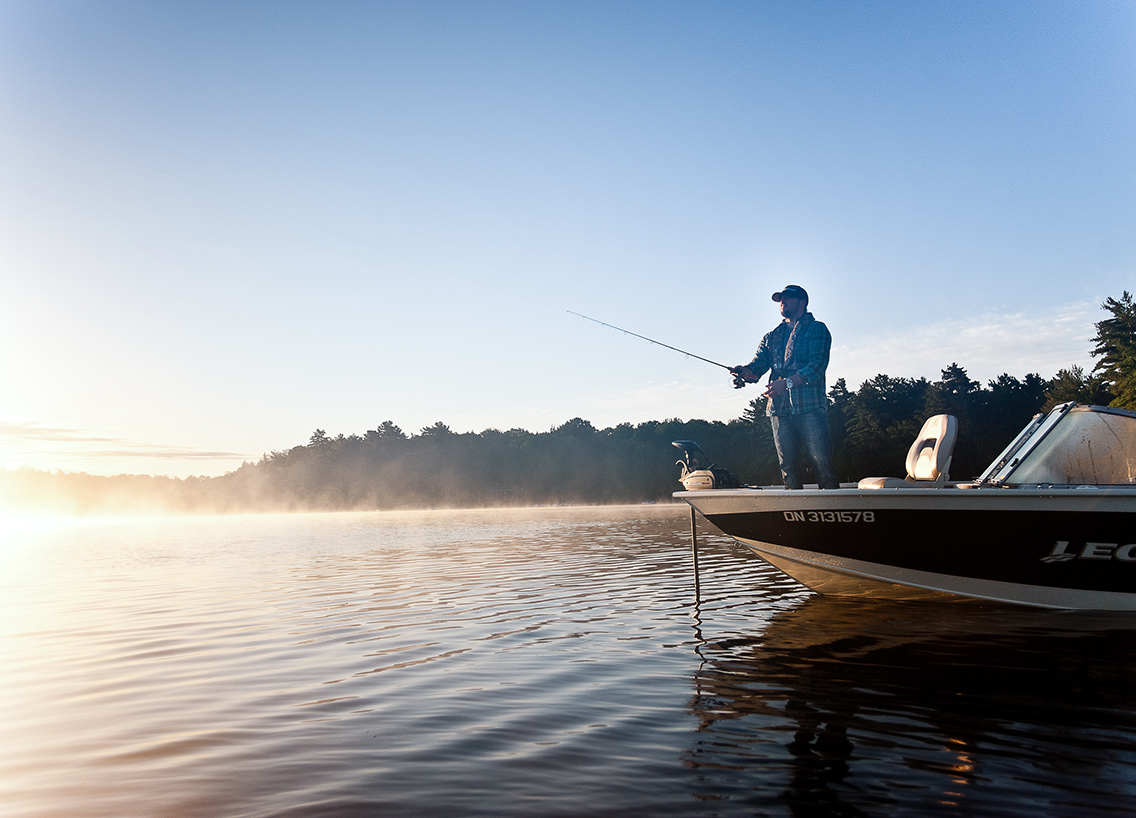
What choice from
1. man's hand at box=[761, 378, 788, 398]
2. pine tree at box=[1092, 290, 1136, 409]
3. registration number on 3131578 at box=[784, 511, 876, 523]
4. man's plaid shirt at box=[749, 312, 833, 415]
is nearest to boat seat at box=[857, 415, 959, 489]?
registration number on 3131578 at box=[784, 511, 876, 523]

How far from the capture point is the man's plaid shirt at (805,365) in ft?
25.1

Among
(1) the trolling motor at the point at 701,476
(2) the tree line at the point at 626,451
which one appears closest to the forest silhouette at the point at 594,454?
(2) the tree line at the point at 626,451

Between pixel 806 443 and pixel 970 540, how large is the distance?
1.77 m

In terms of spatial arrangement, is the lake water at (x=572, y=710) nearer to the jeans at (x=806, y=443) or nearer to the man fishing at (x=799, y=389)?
the jeans at (x=806, y=443)

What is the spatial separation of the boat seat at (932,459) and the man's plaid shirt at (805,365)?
3.22 feet

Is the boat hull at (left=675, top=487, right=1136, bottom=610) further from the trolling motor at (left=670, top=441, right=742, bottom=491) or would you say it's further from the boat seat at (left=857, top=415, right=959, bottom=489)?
the trolling motor at (left=670, top=441, right=742, bottom=491)

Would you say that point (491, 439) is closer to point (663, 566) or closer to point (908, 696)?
point (663, 566)

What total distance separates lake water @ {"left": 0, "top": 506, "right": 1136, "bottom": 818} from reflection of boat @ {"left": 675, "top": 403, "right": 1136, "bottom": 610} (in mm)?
380

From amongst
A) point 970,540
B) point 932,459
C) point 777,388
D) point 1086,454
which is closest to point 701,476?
point 777,388

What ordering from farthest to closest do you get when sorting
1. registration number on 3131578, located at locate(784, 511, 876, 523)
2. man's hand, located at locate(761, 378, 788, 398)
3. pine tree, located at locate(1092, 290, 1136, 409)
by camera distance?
pine tree, located at locate(1092, 290, 1136, 409) < man's hand, located at locate(761, 378, 788, 398) < registration number on 3131578, located at locate(784, 511, 876, 523)

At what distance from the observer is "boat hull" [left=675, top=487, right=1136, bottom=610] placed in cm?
631

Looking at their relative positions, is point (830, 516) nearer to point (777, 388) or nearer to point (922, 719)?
point (777, 388)

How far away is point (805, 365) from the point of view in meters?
7.72

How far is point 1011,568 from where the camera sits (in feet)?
21.8
